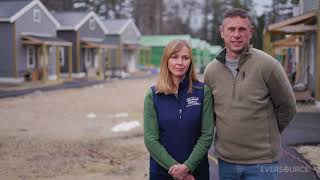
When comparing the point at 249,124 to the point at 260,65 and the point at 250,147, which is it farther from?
the point at 260,65

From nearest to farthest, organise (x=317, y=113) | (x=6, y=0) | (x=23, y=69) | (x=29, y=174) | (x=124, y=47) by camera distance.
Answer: (x=29, y=174), (x=317, y=113), (x=23, y=69), (x=6, y=0), (x=124, y=47)

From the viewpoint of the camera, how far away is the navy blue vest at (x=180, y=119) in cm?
324

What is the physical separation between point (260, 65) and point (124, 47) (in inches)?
1719

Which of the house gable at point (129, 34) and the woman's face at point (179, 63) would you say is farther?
the house gable at point (129, 34)

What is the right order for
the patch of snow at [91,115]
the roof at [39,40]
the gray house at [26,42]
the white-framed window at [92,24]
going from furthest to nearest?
the white-framed window at [92,24] → the roof at [39,40] → the gray house at [26,42] → the patch of snow at [91,115]

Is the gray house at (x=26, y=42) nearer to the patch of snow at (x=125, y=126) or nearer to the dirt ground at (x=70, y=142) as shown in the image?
the dirt ground at (x=70, y=142)

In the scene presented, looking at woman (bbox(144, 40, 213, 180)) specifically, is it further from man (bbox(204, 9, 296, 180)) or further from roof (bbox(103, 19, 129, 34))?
roof (bbox(103, 19, 129, 34))

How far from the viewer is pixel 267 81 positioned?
3.09m

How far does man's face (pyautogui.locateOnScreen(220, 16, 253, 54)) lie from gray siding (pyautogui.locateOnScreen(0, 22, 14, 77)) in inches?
1038

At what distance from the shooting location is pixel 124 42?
153 feet

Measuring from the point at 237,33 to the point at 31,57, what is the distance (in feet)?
94.2

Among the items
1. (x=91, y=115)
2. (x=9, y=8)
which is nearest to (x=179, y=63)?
(x=91, y=115)

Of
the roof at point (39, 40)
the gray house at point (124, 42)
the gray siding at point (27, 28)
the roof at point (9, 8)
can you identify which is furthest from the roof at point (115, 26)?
the roof at point (9, 8)

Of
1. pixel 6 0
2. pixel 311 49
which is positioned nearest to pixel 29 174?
pixel 311 49
